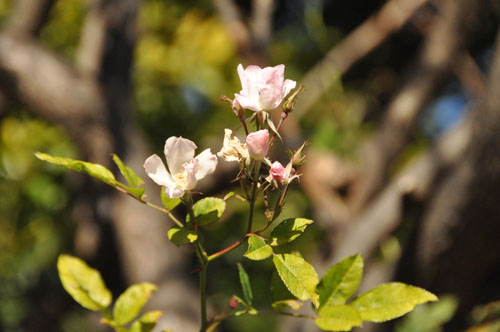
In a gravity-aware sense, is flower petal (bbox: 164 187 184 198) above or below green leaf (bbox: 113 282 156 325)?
above

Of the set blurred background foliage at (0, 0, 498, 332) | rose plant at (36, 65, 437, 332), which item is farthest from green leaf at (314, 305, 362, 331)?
blurred background foliage at (0, 0, 498, 332)

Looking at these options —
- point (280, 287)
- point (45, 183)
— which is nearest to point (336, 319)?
point (280, 287)

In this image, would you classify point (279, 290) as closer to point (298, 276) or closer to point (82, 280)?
point (298, 276)

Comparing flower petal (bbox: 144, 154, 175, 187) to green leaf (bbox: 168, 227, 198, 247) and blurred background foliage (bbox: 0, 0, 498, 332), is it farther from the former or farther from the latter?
blurred background foliage (bbox: 0, 0, 498, 332)

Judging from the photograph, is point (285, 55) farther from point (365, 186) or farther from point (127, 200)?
point (127, 200)

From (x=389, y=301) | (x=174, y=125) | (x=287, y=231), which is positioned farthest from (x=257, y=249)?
(x=174, y=125)

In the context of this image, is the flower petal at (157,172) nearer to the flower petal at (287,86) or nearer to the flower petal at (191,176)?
the flower petal at (191,176)
